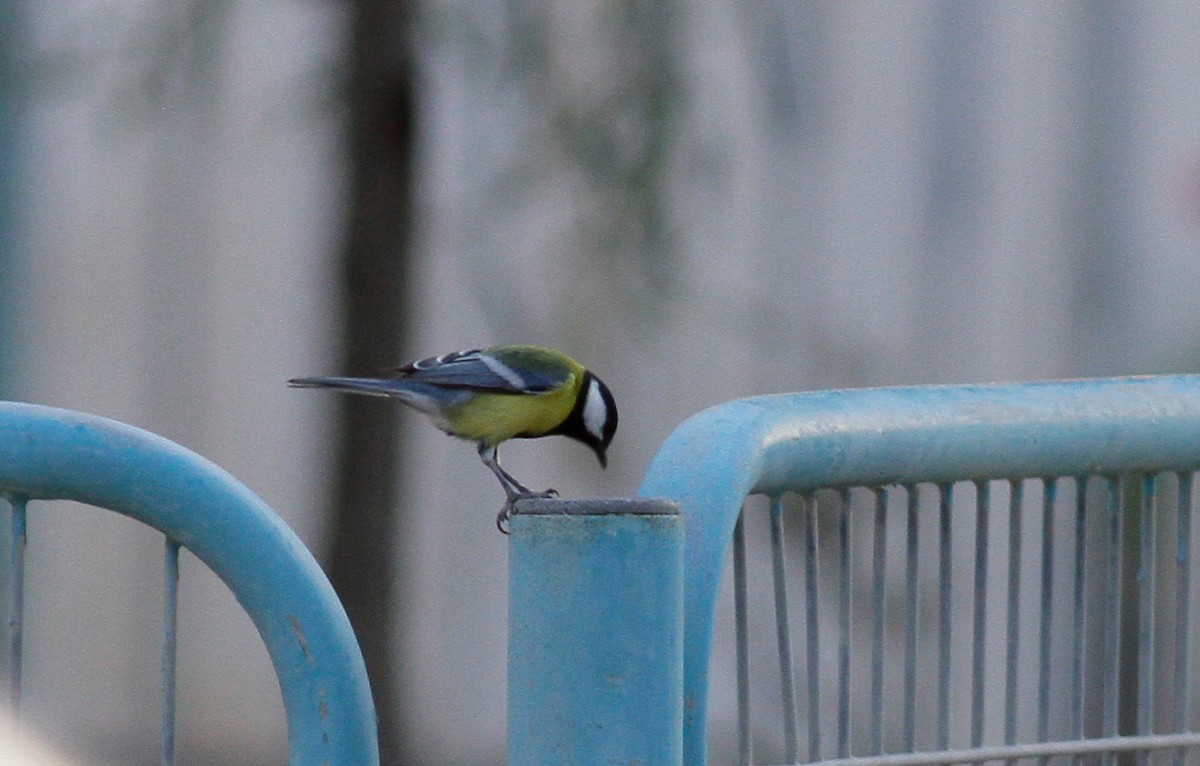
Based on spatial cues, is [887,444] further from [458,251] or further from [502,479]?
[458,251]

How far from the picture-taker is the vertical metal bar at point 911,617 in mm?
1071

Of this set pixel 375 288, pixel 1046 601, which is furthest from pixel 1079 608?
pixel 375 288

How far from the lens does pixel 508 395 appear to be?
9.24ft

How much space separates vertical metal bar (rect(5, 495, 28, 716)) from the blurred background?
2272 millimetres

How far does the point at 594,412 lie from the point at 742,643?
5.79 ft

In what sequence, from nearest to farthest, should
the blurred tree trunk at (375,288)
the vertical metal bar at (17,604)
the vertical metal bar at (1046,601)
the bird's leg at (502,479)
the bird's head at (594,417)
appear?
the vertical metal bar at (17,604) → the vertical metal bar at (1046,601) → the bird's leg at (502,479) → the bird's head at (594,417) → the blurred tree trunk at (375,288)

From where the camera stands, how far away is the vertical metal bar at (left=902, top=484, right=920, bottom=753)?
3.51 ft

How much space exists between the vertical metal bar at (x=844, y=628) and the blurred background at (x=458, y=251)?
6.90 feet

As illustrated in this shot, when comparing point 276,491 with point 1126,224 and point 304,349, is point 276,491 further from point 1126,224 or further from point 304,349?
point 1126,224

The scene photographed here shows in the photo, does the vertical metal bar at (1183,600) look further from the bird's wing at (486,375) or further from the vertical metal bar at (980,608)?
the bird's wing at (486,375)

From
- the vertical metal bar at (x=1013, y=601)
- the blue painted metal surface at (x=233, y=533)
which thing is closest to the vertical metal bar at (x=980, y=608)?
the vertical metal bar at (x=1013, y=601)

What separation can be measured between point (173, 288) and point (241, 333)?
0.53 feet

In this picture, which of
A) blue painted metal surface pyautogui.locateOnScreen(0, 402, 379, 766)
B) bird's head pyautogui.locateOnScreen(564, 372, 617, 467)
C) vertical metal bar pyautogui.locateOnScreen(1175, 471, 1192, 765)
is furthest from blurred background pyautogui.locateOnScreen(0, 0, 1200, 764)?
blue painted metal surface pyautogui.locateOnScreen(0, 402, 379, 766)

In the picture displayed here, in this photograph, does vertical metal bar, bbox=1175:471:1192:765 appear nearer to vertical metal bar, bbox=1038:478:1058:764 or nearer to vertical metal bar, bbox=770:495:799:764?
vertical metal bar, bbox=1038:478:1058:764
